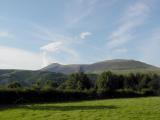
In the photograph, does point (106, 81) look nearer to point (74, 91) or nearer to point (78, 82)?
point (78, 82)

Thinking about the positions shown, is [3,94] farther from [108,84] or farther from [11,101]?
[108,84]

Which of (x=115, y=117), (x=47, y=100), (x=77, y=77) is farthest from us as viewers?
(x=77, y=77)

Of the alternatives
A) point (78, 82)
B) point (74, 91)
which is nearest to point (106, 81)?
point (78, 82)

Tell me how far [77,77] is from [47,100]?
1755 inches

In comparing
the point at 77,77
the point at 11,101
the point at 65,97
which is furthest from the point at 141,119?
the point at 77,77

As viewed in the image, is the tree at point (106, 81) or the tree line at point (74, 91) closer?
the tree line at point (74, 91)

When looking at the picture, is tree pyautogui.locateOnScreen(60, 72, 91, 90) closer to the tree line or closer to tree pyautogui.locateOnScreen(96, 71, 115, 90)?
the tree line

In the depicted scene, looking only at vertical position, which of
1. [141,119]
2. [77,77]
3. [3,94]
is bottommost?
[141,119]

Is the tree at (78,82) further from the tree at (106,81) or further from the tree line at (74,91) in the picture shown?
the tree at (106,81)

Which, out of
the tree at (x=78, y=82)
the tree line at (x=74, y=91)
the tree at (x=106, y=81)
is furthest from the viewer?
the tree at (x=106, y=81)

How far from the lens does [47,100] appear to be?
222 ft

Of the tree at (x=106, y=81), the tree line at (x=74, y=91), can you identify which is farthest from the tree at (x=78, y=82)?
the tree at (x=106, y=81)

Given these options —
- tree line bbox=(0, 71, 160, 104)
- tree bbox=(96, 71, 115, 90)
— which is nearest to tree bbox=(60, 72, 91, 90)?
tree line bbox=(0, 71, 160, 104)

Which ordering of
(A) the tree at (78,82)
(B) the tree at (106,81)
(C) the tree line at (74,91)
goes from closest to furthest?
(C) the tree line at (74,91) < (A) the tree at (78,82) < (B) the tree at (106,81)
